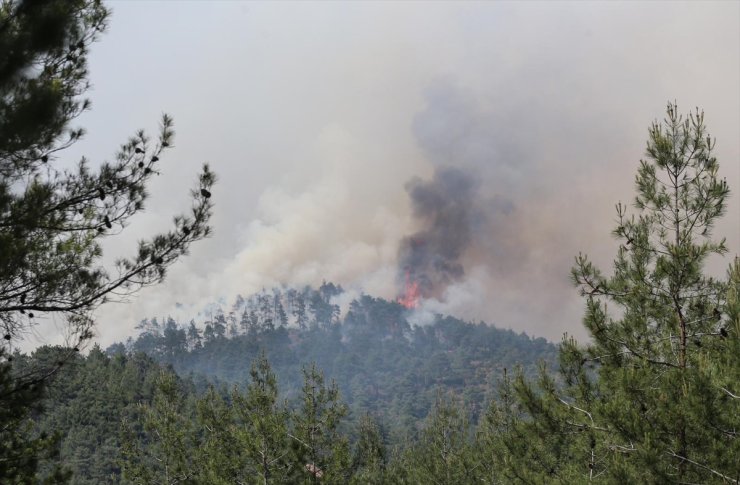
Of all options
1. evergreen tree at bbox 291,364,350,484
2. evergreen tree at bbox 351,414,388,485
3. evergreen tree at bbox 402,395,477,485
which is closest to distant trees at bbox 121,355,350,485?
evergreen tree at bbox 291,364,350,484

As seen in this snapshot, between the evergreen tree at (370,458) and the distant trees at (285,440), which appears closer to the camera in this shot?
the distant trees at (285,440)

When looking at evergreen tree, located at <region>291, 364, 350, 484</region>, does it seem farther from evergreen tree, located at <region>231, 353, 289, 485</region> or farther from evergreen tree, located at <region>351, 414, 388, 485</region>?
evergreen tree, located at <region>351, 414, 388, 485</region>

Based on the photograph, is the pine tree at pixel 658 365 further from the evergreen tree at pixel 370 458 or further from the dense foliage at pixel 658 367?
the evergreen tree at pixel 370 458

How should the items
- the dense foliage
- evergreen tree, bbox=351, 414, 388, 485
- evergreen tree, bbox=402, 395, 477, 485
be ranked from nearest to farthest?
1. the dense foliage
2. evergreen tree, bbox=402, 395, 477, 485
3. evergreen tree, bbox=351, 414, 388, 485

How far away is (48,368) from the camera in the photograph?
5922mm

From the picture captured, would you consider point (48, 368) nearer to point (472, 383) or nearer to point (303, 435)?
point (303, 435)

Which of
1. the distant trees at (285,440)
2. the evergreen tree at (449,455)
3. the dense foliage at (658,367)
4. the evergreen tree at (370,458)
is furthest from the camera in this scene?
the evergreen tree at (370,458)

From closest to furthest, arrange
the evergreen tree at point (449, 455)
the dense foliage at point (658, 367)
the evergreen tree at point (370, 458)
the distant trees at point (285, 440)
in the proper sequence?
the dense foliage at point (658, 367) → the distant trees at point (285, 440) → the evergreen tree at point (449, 455) → the evergreen tree at point (370, 458)

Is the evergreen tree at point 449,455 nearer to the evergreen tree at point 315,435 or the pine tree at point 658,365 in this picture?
the evergreen tree at point 315,435

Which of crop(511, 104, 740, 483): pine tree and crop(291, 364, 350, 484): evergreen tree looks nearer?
crop(511, 104, 740, 483): pine tree

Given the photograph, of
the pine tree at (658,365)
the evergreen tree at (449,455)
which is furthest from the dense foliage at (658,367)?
the evergreen tree at (449,455)

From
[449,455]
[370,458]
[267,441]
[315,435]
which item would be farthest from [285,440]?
[370,458]

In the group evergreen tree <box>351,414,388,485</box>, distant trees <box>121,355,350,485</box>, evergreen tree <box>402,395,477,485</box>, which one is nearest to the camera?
distant trees <box>121,355,350,485</box>

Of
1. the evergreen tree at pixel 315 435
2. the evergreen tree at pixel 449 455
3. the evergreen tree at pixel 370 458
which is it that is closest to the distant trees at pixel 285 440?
the evergreen tree at pixel 315 435
